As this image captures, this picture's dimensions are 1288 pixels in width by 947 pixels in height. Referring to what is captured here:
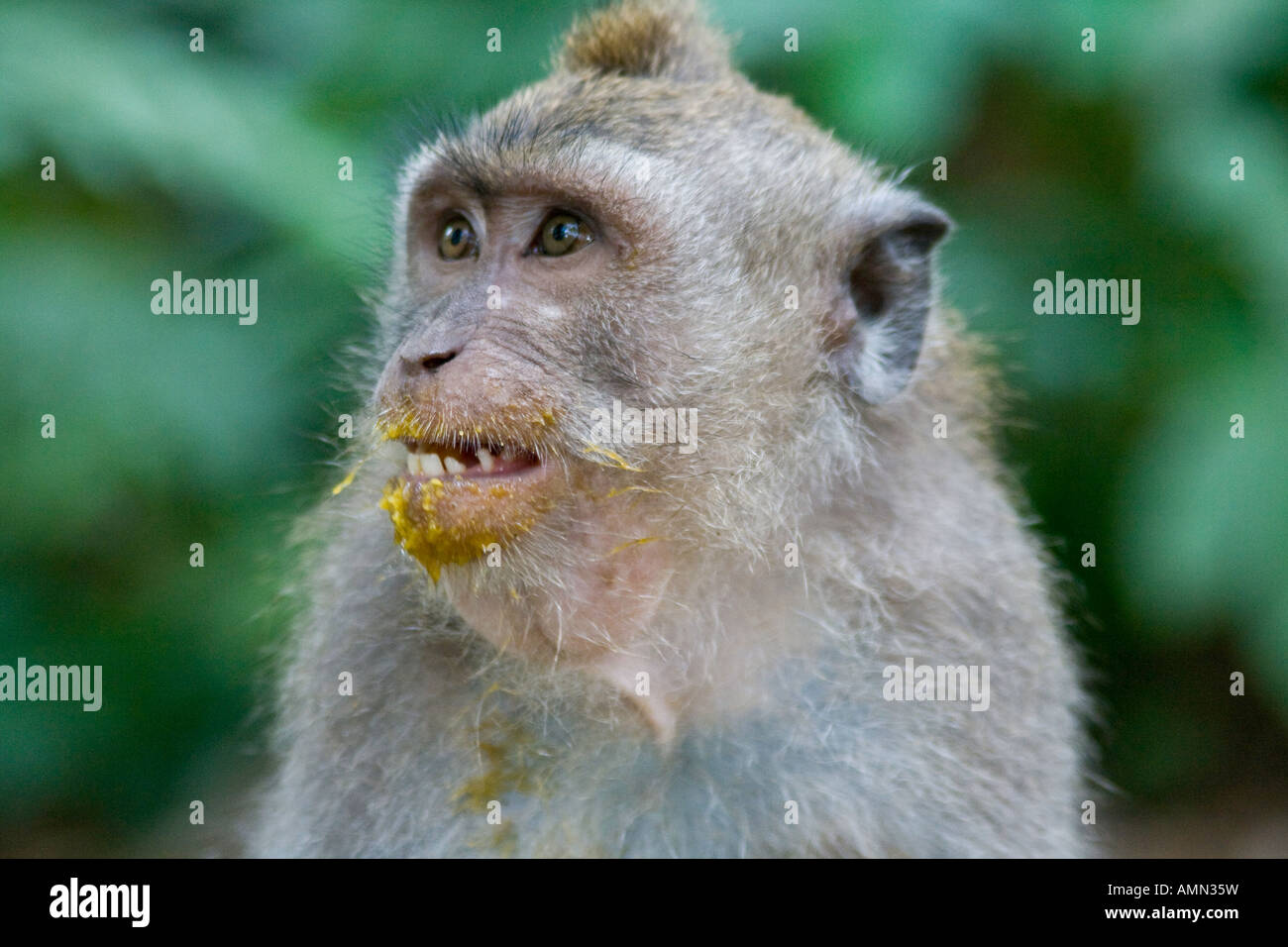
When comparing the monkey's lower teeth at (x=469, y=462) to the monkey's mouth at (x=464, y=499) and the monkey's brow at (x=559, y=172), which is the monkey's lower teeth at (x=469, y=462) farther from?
the monkey's brow at (x=559, y=172)

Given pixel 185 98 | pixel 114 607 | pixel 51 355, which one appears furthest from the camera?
pixel 114 607

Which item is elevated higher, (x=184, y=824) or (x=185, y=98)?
(x=185, y=98)

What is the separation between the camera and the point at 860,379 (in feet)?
9.93

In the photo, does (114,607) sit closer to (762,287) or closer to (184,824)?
(184,824)

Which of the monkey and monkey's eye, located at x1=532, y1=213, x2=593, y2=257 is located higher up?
monkey's eye, located at x1=532, y1=213, x2=593, y2=257

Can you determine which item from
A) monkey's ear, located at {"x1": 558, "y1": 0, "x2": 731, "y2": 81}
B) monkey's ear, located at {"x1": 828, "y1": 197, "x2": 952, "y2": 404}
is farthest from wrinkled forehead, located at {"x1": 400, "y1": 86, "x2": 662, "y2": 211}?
monkey's ear, located at {"x1": 828, "y1": 197, "x2": 952, "y2": 404}

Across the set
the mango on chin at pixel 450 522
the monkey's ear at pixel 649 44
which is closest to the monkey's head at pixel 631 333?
the mango on chin at pixel 450 522

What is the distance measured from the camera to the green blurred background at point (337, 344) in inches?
149

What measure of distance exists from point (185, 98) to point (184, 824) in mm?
2738

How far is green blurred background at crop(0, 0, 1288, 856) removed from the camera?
3.77 m

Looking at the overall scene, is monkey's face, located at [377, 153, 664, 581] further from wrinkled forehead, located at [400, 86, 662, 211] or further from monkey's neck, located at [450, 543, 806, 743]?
monkey's neck, located at [450, 543, 806, 743]

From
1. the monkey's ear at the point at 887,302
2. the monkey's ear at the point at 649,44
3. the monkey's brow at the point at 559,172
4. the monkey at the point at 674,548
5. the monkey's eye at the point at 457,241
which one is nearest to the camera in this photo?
the monkey at the point at 674,548

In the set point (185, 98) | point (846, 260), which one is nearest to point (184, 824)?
point (185, 98)

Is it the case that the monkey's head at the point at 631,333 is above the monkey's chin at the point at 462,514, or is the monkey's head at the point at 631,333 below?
above
